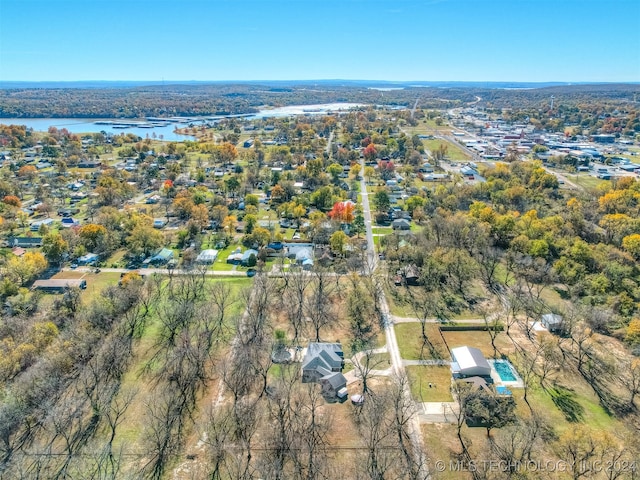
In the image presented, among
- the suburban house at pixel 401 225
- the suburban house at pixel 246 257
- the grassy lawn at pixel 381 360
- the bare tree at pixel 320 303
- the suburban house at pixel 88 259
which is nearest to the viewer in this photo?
the grassy lawn at pixel 381 360

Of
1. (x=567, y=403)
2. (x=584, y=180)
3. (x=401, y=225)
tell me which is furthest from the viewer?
(x=584, y=180)

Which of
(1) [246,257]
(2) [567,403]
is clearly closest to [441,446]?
(2) [567,403]

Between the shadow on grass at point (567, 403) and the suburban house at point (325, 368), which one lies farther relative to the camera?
the suburban house at point (325, 368)

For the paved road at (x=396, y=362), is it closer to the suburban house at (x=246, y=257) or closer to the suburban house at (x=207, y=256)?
the suburban house at (x=246, y=257)

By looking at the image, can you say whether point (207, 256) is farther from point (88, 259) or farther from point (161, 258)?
point (88, 259)

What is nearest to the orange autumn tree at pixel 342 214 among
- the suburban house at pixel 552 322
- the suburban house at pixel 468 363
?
the suburban house at pixel 552 322
